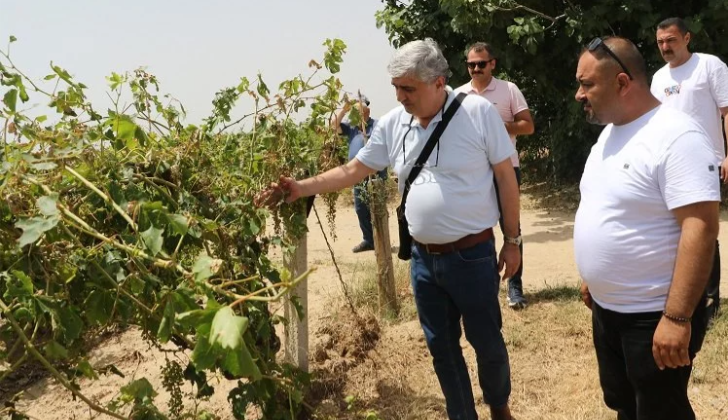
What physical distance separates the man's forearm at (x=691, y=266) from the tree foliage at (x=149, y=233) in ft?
3.89

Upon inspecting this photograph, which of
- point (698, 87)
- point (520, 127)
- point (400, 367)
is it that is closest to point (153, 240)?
point (400, 367)

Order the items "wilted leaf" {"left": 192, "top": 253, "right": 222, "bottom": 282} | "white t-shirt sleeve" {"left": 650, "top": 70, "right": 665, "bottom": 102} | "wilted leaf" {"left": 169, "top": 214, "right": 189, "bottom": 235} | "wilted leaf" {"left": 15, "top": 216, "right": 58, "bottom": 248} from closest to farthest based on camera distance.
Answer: "wilted leaf" {"left": 192, "top": 253, "right": 222, "bottom": 282}
"wilted leaf" {"left": 15, "top": 216, "right": 58, "bottom": 248}
"wilted leaf" {"left": 169, "top": 214, "right": 189, "bottom": 235}
"white t-shirt sleeve" {"left": 650, "top": 70, "right": 665, "bottom": 102}

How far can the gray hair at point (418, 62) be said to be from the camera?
265 cm

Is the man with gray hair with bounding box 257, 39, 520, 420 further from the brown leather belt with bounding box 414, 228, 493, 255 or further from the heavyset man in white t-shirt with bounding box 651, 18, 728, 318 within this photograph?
the heavyset man in white t-shirt with bounding box 651, 18, 728, 318

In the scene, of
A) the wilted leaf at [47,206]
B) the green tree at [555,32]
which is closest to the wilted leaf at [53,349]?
the wilted leaf at [47,206]

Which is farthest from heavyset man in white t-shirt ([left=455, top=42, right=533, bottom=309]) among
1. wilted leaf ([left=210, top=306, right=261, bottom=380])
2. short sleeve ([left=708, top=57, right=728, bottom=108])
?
wilted leaf ([left=210, top=306, right=261, bottom=380])

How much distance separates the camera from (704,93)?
3.89m

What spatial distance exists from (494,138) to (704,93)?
182cm

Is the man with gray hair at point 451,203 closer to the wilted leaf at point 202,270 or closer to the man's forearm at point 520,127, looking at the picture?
the wilted leaf at point 202,270

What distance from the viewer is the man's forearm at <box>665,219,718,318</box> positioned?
2.02 meters

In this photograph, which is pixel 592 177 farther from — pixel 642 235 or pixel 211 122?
pixel 211 122

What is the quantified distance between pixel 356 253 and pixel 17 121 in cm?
503

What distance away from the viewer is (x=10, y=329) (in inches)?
A: 81.0

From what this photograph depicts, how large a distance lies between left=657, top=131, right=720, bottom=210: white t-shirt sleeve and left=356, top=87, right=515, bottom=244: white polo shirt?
2.53 feet
